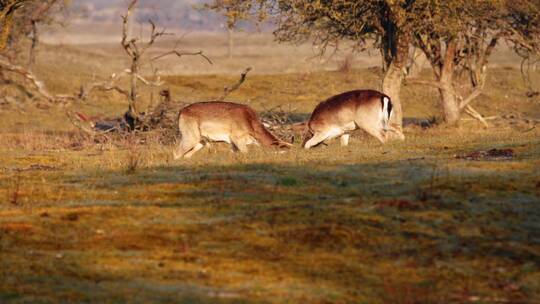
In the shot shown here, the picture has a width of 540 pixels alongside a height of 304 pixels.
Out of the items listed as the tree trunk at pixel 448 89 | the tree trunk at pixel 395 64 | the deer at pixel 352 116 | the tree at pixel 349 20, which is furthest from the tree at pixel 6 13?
the tree trunk at pixel 448 89

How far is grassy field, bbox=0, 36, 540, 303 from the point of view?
40.0 feet

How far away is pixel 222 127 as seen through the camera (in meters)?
24.1

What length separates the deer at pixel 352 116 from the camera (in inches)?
1017

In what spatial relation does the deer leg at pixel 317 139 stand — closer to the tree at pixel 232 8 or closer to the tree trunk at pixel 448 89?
the tree at pixel 232 8

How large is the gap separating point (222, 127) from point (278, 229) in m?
9.78

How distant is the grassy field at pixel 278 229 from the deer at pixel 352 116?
10.1ft

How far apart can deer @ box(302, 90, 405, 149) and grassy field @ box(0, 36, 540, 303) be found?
3.08 meters

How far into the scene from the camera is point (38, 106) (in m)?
48.7

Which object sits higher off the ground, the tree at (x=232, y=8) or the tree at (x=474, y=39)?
the tree at (x=232, y=8)

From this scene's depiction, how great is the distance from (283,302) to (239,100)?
41.9 m

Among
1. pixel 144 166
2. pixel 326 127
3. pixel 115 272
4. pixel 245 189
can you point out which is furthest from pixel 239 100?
pixel 115 272

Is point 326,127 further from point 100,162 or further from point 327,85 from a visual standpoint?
point 327,85

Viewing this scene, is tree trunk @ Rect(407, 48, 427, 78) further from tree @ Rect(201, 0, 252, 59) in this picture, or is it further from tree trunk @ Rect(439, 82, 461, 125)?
tree @ Rect(201, 0, 252, 59)

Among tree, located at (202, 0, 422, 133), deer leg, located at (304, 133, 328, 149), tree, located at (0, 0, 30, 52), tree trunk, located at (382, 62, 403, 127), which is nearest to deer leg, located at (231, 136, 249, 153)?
deer leg, located at (304, 133, 328, 149)
